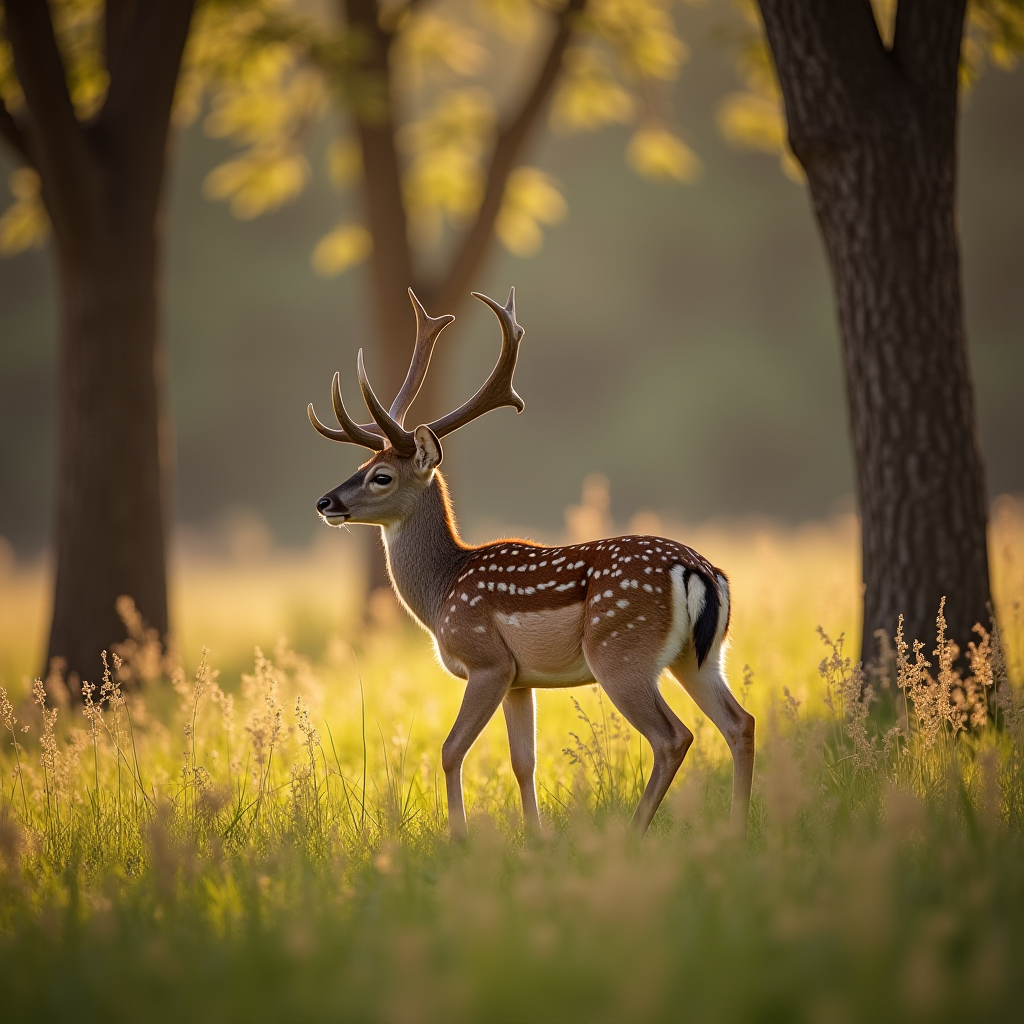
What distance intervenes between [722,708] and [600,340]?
129 ft

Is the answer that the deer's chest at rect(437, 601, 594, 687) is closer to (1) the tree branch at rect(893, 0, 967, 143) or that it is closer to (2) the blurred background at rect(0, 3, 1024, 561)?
(1) the tree branch at rect(893, 0, 967, 143)

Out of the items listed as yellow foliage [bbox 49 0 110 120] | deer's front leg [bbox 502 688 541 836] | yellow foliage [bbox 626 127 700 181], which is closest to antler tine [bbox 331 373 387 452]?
deer's front leg [bbox 502 688 541 836]

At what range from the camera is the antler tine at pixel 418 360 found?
517cm

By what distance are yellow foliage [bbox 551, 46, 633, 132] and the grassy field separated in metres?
7.38

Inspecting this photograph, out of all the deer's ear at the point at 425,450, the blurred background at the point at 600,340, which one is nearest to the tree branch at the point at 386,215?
the deer's ear at the point at 425,450

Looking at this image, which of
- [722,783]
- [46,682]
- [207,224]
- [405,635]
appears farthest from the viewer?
[207,224]

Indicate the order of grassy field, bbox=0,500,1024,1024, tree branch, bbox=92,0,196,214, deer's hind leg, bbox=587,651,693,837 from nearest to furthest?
grassy field, bbox=0,500,1024,1024 → deer's hind leg, bbox=587,651,693,837 → tree branch, bbox=92,0,196,214

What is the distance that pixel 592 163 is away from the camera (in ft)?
151

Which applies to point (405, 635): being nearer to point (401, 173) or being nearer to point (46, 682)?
point (46, 682)

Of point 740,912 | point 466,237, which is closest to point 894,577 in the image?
point 740,912

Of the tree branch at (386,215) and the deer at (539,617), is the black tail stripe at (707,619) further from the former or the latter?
the tree branch at (386,215)

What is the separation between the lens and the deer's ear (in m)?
4.80

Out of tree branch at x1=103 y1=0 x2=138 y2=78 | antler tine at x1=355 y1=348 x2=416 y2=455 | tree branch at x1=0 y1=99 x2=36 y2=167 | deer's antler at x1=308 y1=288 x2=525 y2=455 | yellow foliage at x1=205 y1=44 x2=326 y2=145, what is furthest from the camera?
yellow foliage at x1=205 y1=44 x2=326 y2=145

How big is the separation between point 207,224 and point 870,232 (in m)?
43.5
